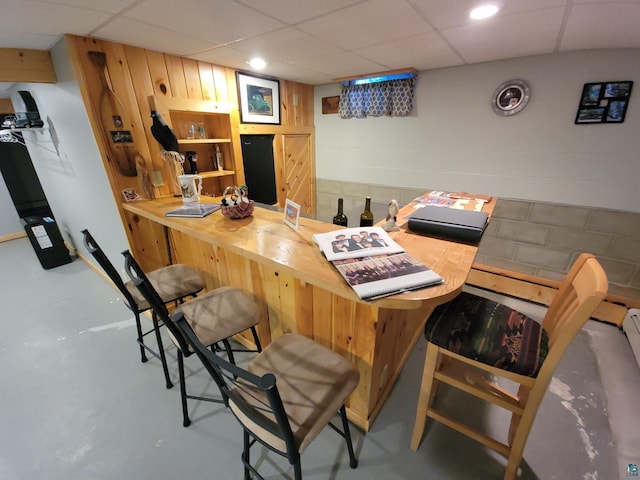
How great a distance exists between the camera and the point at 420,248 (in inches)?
45.4

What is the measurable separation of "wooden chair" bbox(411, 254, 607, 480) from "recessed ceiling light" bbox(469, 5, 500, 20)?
1297mm

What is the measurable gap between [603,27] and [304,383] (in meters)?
2.58

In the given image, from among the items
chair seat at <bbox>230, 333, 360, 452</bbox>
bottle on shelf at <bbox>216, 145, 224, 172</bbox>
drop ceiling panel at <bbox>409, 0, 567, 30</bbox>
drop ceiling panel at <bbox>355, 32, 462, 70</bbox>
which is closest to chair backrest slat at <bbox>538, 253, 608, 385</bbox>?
chair seat at <bbox>230, 333, 360, 452</bbox>

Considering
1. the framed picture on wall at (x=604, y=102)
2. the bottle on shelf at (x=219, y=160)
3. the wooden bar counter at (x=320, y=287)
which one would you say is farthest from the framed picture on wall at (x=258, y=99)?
the framed picture on wall at (x=604, y=102)

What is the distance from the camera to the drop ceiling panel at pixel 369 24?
1.37m

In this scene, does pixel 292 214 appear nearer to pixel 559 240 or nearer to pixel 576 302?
pixel 576 302

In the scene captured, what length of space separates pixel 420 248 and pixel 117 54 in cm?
239

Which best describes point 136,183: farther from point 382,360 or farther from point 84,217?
point 382,360

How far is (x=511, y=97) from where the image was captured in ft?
7.88

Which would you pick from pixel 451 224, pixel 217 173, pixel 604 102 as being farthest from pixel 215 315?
pixel 604 102

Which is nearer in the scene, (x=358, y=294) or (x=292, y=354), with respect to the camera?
(x=358, y=294)

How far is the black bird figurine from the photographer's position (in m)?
1.95

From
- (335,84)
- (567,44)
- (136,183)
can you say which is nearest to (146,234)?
(136,183)

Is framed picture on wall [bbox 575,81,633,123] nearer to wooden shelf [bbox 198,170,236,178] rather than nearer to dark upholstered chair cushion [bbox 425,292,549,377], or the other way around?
dark upholstered chair cushion [bbox 425,292,549,377]
